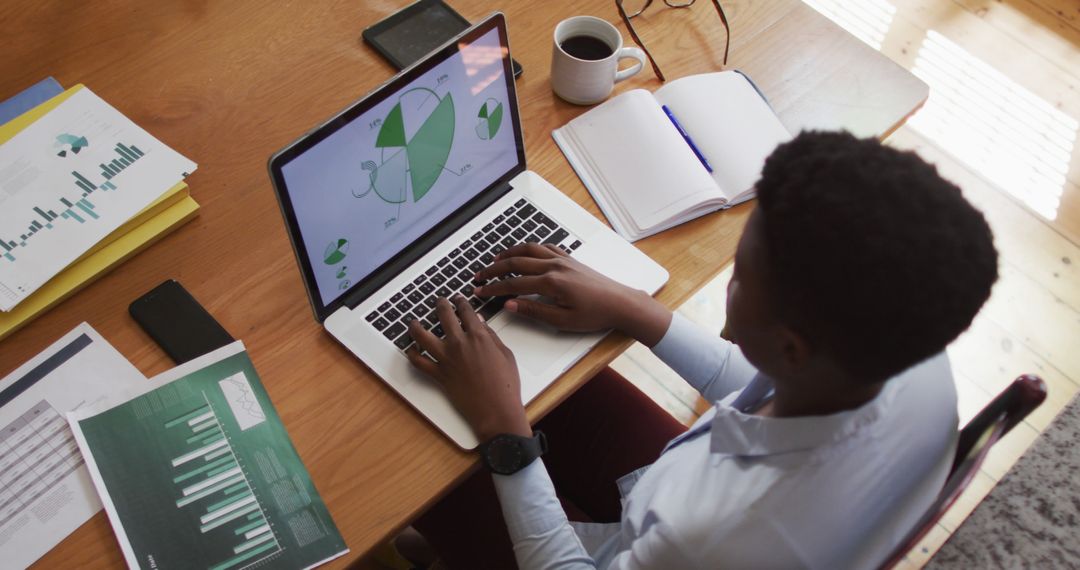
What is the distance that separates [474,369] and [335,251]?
0.22m

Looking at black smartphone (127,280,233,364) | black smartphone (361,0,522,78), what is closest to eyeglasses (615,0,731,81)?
black smartphone (361,0,522,78)

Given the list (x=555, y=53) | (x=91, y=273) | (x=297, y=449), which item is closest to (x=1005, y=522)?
(x=555, y=53)

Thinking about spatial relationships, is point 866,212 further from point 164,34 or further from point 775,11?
point 164,34

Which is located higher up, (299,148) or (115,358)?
(299,148)

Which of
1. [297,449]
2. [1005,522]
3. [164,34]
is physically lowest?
[1005,522]

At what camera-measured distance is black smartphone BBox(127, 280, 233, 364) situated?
1037 mm

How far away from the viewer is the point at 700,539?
2.68 feet

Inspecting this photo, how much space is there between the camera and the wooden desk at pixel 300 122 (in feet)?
3.23

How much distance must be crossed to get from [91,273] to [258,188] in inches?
9.1

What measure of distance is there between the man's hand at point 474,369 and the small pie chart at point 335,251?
0.12 m

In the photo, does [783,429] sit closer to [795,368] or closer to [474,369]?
[795,368]

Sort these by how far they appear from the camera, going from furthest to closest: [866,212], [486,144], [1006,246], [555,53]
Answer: [1006,246]
[555,53]
[486,144]
[866,212]

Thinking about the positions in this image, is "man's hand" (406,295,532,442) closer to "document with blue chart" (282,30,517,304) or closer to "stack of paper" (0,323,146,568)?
"document with blue chart" (282,30,517,304)

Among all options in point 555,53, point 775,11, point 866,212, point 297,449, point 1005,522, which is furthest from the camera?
point 1005,522
